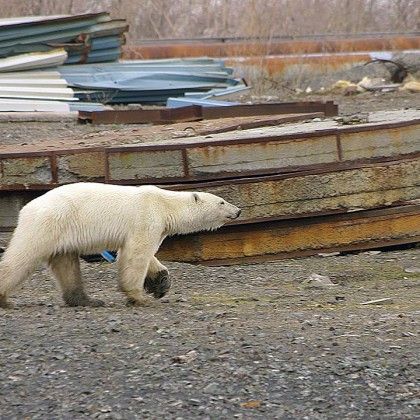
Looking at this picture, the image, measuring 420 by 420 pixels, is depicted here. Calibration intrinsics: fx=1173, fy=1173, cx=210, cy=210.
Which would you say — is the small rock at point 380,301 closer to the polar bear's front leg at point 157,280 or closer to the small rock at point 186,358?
the polar bear's front leg at point 157,280

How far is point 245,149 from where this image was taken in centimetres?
892

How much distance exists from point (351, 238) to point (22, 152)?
2.63m

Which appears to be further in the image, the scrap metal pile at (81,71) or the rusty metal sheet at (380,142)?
the scrap metal pile at (81,71)

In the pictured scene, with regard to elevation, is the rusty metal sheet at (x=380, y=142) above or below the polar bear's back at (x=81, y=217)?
below

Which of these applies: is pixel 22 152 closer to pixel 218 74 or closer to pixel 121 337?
pixel 121 337

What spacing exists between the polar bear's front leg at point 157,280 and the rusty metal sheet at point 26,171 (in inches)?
77.3

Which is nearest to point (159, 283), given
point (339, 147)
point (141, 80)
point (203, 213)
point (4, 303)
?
point (203, 213)

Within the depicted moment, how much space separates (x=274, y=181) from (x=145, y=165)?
988mm

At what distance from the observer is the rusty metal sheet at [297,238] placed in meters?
8.97

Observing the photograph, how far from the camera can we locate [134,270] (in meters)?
6.91

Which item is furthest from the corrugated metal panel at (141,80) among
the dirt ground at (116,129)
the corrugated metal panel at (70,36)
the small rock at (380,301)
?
the small rock at (380,301)

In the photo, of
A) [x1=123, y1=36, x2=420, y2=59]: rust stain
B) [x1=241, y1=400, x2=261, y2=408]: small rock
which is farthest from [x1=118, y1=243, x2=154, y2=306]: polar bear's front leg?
[x1=123, y1=36, x2=420, y2=59]: rust stain

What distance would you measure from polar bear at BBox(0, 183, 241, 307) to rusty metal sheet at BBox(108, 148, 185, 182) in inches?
63.9

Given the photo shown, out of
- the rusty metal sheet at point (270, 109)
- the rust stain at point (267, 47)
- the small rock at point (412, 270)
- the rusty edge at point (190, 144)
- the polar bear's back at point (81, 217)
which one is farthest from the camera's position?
the rust stain at point (267, 47)
